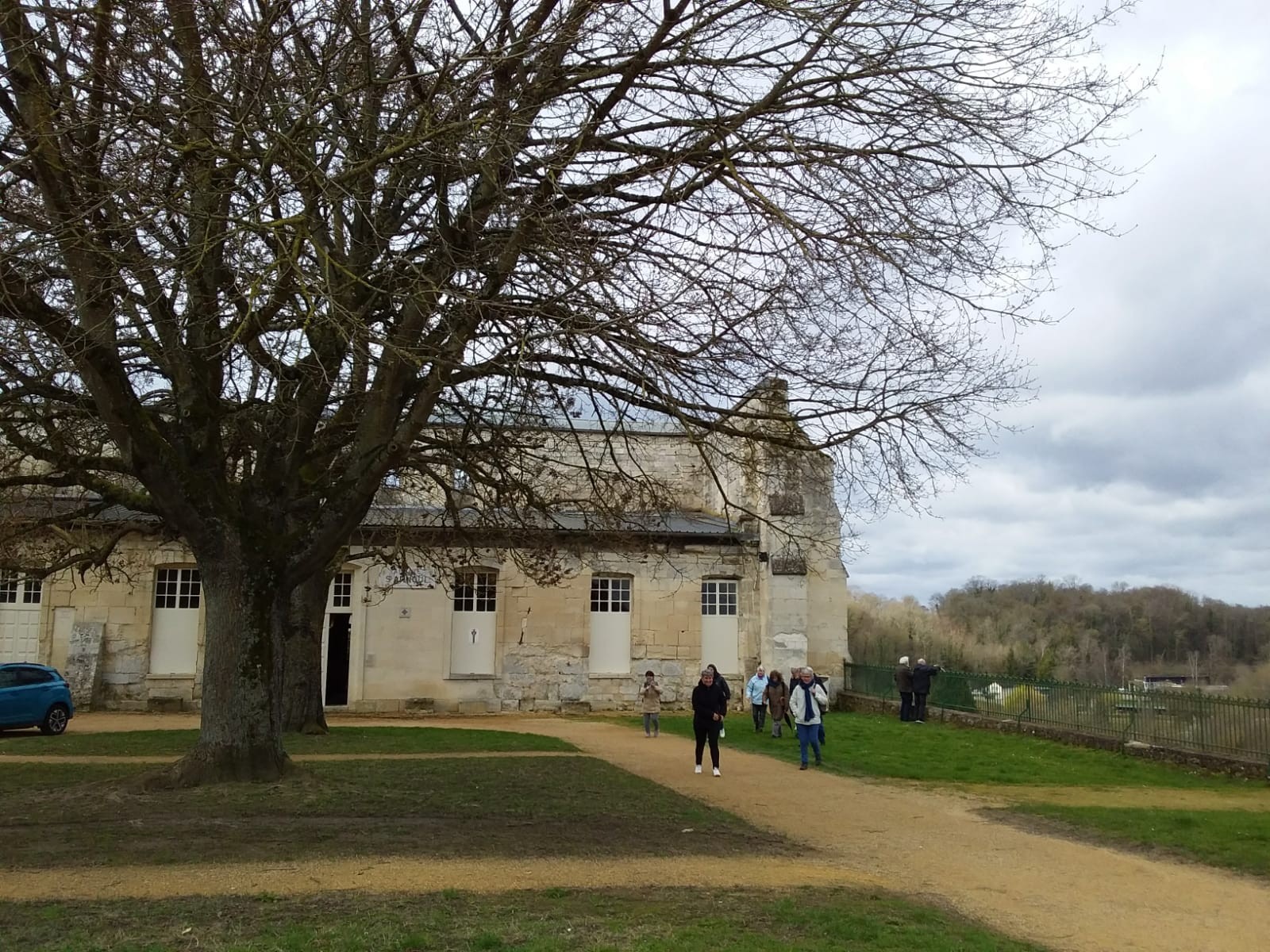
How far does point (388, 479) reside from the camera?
70.1 feet

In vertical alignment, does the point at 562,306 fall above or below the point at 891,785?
above

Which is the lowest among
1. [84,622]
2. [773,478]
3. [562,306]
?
[84,622]

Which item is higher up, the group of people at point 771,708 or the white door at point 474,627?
the white door at point 474,627

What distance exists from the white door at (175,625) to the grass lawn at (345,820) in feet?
46.8

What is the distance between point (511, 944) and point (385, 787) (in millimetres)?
6764

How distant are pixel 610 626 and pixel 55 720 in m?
13.7

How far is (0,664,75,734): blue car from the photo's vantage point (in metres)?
20.8

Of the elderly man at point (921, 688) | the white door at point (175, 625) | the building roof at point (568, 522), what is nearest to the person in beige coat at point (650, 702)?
the building roof at point (568, 522)

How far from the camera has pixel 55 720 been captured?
21500 mm

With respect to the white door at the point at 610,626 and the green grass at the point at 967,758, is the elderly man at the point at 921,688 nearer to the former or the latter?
the green grass at the point at 967,758

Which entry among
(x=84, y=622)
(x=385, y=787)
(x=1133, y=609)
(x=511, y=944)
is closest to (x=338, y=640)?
(x=84, y=622)

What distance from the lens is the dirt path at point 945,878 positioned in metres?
7.69

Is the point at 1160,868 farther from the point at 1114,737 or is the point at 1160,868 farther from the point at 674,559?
the point at 674,559

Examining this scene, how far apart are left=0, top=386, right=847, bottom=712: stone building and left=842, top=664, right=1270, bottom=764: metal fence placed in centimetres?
514
